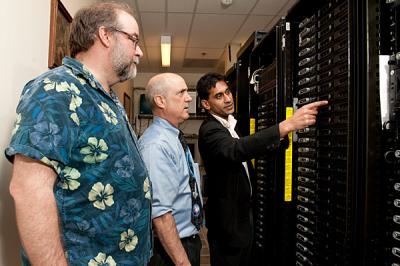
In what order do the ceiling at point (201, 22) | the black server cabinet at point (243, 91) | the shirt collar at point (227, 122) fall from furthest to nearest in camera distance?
the ceiling at point (201, 22) → the black server cabinet at point (243, 91) → the shirt collar at point (227, 122)

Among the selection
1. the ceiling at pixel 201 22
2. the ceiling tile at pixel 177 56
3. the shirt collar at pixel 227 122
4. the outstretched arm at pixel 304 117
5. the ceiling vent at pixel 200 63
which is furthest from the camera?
the ceiling vent at pixel 200 63

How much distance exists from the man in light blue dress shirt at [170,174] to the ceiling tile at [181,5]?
Result: 2809 mm

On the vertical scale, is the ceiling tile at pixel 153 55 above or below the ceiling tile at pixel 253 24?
above

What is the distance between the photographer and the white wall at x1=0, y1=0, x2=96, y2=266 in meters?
1.20

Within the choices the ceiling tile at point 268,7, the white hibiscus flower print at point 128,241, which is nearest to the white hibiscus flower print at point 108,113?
the white hibiscus flower print at point 128,241

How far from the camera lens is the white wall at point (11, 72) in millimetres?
1196

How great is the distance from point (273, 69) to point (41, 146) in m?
1.20

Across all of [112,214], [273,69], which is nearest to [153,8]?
[273,69]

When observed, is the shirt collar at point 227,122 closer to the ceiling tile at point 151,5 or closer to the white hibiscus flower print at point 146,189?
A: the white hibiscus flower print at point 146,189

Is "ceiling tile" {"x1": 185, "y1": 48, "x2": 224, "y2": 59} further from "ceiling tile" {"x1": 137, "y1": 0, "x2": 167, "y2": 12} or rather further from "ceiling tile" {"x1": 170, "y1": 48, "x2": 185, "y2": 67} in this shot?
"ceiling tile" {"x1": 137, "y1": 0, "x2": 167, "y2": 12}

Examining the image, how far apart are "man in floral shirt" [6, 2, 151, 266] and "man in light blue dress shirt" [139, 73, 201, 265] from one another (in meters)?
0.34

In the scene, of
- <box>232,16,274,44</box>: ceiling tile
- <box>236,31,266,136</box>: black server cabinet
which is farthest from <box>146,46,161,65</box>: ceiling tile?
<box>236,31,266,136</box>: black server cabinet

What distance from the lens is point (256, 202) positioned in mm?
2182

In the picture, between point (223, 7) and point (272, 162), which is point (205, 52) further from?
point (272, 162)
